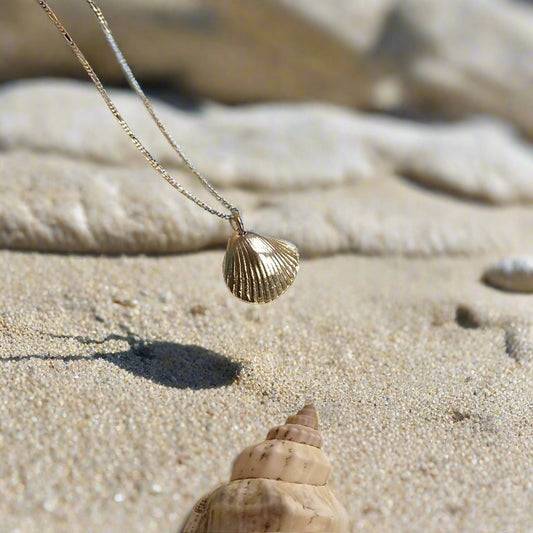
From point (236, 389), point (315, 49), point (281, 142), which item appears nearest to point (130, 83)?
point (236, 389)

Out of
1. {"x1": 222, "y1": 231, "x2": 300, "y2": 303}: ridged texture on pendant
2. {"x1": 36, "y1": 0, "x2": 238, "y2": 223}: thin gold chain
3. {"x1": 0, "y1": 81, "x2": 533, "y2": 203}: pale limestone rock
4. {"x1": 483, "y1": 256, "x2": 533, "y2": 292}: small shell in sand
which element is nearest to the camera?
{"x1": 36, "y1": 0, "x2": 238, "y2": 223}: thin gold chain

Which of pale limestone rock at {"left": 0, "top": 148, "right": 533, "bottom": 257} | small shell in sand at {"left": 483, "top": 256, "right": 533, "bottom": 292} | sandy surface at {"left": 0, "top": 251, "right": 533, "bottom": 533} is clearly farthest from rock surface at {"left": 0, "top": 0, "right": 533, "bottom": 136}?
small shell in sand at {"left": 483, "top": 256, "right": 533, "bottom": 292}

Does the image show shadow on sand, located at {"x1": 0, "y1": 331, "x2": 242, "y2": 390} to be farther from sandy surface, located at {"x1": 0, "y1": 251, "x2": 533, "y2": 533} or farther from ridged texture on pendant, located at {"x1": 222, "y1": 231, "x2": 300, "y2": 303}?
A: ridged texture on pendant, located at {"x1": 222, "y1": 231, "x2": 300, "y2": 303}

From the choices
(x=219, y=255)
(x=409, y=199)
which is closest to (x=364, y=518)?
(x=219, y=255)

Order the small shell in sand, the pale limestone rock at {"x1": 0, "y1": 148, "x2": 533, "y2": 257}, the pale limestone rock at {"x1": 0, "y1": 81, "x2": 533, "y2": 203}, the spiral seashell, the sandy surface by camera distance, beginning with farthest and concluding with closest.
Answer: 1. the pale limestone rock at {"x1": 0, "y1": 81, "x2": 533, "y2": 203}
2. the small shell in sand
3. the pale limestone rock at {"x1": 0, "y1": 148, "x2": 533, "y2": 257}
4. the sandy surface
5. the spiral seashell

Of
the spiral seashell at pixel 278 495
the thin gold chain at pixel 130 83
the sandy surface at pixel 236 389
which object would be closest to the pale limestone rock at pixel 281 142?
the sandy surface at pixel 236 389

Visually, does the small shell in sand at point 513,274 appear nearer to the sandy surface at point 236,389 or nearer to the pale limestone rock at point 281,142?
the sandy surface at point 236,389

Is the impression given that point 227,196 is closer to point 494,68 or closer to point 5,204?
point 5,204

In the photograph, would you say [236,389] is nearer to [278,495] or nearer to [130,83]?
[278,495]
